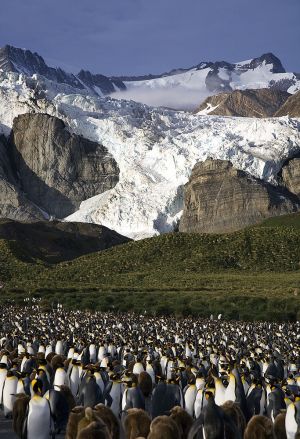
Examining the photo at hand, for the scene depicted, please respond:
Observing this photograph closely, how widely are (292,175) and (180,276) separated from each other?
6410cm

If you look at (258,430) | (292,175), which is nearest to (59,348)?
(258,430)

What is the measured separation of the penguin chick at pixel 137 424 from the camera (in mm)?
11648

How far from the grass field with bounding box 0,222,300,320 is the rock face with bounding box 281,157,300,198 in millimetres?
43372

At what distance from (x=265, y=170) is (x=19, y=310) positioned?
83030mm

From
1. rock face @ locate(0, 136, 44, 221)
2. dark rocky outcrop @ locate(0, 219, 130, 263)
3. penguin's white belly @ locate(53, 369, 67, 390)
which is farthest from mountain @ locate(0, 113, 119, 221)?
penguin's white belly @ locate(53, 369, 67, 390)

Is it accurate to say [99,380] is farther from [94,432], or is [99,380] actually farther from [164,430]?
[94,432]

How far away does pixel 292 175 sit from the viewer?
123562mm

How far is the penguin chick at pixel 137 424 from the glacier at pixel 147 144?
10189cm

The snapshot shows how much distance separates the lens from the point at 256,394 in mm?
13523

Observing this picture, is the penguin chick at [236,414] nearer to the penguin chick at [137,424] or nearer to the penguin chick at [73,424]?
the penguin chick at [137,424]

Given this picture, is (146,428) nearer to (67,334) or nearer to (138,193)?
(67,334)

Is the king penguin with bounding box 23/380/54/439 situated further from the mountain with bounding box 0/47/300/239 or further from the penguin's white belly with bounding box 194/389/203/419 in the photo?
the mountain with bounding box 0/47/300/239

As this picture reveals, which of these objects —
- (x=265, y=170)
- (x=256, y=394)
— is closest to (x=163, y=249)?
(x=265, y=170)

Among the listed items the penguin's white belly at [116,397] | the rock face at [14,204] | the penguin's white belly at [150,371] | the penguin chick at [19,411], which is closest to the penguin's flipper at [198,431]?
the penguin chick at [19,411]
